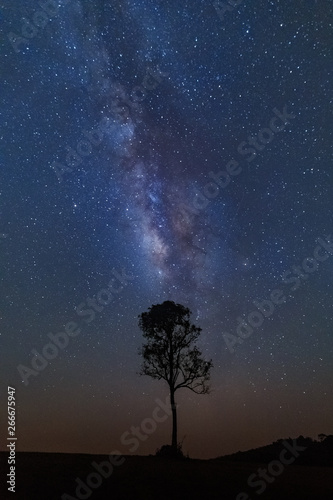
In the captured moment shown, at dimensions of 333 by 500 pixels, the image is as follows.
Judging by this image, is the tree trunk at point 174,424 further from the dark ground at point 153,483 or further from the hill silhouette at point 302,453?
the dark ground at point 153,483

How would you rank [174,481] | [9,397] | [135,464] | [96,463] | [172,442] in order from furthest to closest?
[172,442]
[135,464]
[96,463]
[9,397]
[174,481]

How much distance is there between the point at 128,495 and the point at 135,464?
5.97 meters

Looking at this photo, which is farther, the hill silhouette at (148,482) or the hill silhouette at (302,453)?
the hill silhouette at (302,453)

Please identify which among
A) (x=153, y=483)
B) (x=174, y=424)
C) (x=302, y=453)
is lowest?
(x=153, y=483)

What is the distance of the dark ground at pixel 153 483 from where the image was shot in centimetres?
1194

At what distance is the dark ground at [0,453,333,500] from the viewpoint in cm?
1194

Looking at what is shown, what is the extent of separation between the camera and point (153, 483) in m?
13.4

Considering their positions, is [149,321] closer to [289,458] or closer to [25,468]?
[289,458]

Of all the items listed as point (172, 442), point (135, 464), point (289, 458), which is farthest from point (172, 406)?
point (135, 464)

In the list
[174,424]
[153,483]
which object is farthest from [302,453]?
[153,483]

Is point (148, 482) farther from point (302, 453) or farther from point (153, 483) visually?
point (302, 453)

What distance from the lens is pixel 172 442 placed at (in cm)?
2628

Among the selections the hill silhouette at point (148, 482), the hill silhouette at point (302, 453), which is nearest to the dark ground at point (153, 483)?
the hill silhouette at point (148, 482)

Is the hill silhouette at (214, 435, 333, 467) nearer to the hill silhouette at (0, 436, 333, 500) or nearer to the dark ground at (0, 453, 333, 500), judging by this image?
the hill silhouette at (0, 436, 333, 500)
